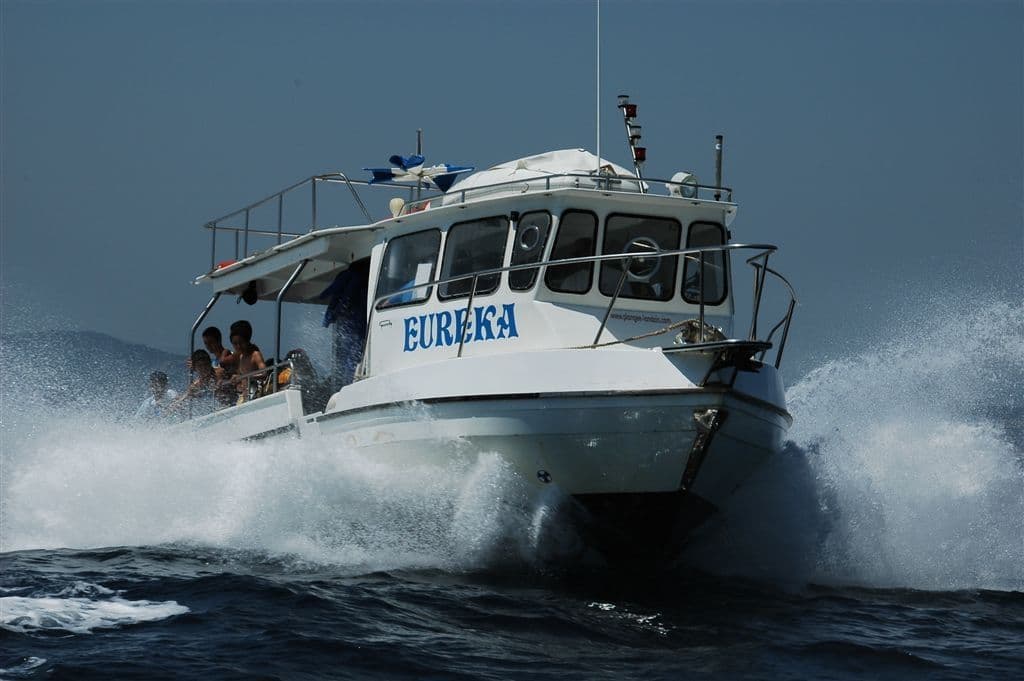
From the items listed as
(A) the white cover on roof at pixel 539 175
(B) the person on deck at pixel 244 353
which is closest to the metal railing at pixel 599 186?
(A) the white cover on roof at pixel 539 175

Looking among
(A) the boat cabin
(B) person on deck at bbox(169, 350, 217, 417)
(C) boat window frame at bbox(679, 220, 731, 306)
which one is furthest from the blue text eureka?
(B) person on deck at bbox(169, 350, 217, 417)

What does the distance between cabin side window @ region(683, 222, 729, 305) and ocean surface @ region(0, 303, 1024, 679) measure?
1563 mm

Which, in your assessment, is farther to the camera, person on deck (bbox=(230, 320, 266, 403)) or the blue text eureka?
person on deck (bbox=(230, 320, 266, 403))

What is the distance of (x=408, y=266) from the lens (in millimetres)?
12078

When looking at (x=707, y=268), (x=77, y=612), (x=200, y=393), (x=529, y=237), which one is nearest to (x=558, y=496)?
(x=529, y=237)

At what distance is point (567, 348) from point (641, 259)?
146 centimetres

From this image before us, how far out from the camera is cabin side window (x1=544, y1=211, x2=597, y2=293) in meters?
10.9

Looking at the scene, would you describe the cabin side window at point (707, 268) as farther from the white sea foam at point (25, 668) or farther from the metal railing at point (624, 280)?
the white sea foam at point (25, 668)

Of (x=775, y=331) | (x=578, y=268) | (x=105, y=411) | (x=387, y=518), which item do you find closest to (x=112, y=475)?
(x=105, y=411)

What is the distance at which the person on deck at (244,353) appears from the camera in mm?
14414

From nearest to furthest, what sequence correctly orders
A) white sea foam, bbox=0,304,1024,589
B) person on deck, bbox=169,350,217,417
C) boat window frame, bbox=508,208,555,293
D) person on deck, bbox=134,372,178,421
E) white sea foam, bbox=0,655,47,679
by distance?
white sea foam, bbox=0,655,47,679 → white sea foam, bbox=0,304,1024,589 → boat window frame, bbox=508,208,555,293 → person on deck, bbox=169,350,217,417 → person on deck, bbox=134,372,178,421

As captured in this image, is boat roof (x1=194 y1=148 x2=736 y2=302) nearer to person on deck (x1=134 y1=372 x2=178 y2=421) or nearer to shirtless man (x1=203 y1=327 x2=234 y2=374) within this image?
shirtless man (x1=203 y1=327 x2=234 y2=374)

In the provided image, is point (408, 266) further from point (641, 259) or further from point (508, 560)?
point (508, 560)

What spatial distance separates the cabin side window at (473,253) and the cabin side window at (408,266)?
0.58 ft
